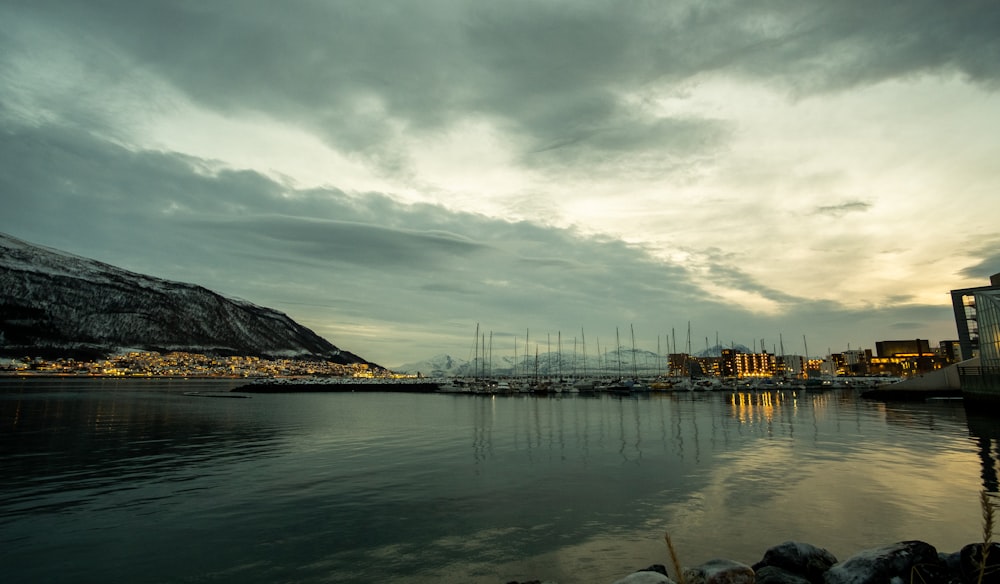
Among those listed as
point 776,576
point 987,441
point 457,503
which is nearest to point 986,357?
point 987,441

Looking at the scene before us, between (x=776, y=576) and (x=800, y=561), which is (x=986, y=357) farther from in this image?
(x=776, y=576)

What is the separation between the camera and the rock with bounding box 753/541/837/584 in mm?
13398

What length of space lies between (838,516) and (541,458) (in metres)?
17.7

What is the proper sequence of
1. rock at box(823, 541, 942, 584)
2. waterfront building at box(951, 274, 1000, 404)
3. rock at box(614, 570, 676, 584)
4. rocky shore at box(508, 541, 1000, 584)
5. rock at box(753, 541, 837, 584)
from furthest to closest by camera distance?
→ waterfront building at box(951, 274, 1000, 404) → rock at box(753, 541, 837, 584) → rock at box(823, 541, 942, 584) → rocky shore at box(508, 541, 1000, 584) → rock at box(614, 570, 676, 584)

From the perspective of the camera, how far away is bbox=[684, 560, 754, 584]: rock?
12133 mm

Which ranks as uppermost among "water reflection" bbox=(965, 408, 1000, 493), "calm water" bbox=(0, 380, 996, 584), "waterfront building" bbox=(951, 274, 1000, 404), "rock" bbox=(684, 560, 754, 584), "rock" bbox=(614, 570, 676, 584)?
"waterfront building" bbox=(951, 274, 1000, 404)

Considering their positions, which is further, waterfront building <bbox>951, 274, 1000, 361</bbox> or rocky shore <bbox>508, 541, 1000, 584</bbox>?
waterfront building <bbox>951, 274, 1000, 361</bbox>

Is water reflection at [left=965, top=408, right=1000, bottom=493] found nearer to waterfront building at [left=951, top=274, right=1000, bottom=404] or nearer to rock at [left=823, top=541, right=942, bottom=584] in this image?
waterfront building at [left=951, top=274, right=1000, bottom=404]

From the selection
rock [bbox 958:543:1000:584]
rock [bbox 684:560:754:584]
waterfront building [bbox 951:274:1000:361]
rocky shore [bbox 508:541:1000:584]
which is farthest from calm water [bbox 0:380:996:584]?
waterfront building [bbox 951:274:1000:361]

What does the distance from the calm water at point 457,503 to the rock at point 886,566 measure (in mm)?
3284

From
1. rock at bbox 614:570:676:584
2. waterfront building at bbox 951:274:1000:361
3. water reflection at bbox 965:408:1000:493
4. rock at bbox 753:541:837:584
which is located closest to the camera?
rock at bbox 614:570:676:584

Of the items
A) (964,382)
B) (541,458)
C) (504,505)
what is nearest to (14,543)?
(504,505)

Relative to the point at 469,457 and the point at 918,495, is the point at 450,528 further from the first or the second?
the point at 918,495

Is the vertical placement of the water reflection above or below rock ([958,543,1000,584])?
below
